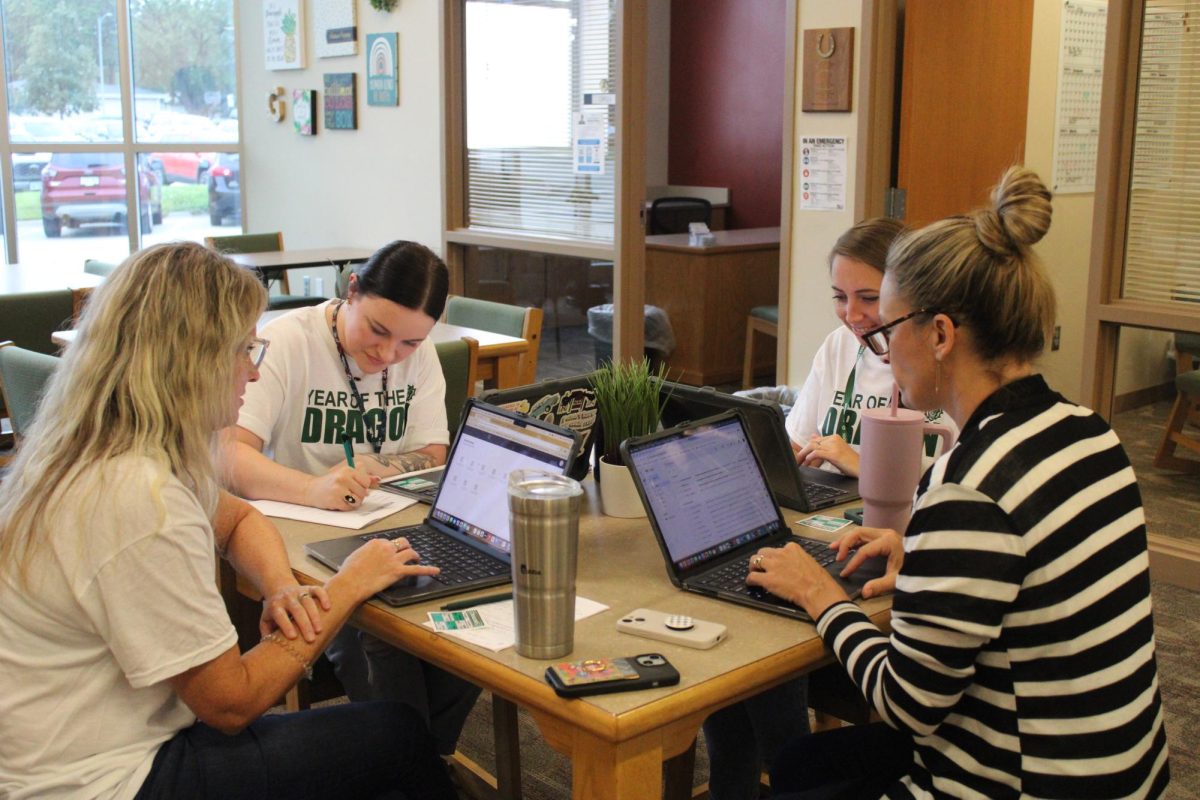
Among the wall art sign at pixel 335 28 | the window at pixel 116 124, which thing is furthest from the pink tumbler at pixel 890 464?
the window at pixel 116 124

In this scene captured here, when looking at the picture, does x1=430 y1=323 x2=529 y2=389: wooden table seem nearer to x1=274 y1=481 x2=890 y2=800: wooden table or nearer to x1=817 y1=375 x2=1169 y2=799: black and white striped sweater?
x1=274 y1=481 x2=890 y2=800: wooden table

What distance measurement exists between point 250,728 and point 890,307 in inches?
37.6

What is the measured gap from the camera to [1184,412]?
407 cm

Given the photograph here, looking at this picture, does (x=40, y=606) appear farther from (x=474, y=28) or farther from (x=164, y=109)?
(x=164, y=109)

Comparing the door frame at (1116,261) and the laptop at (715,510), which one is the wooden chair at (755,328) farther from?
the laptop at (715,510)

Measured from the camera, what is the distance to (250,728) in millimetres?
1481

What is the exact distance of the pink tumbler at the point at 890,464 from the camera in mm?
1720

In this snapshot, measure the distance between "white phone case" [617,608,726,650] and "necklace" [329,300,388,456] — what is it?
1.01 meters

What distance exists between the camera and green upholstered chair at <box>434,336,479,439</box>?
9.99 ft

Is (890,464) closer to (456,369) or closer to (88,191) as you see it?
(456,369)

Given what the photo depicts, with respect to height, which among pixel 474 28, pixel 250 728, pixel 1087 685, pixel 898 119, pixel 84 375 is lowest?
pixel 250 728

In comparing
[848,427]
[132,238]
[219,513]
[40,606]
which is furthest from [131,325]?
[132,238]

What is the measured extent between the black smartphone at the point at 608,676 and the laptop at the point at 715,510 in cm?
26

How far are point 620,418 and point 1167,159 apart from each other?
93.7 inches
